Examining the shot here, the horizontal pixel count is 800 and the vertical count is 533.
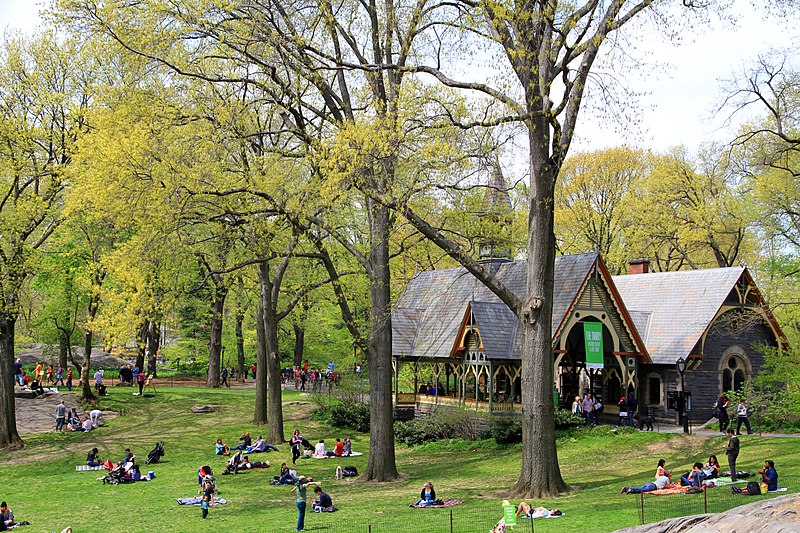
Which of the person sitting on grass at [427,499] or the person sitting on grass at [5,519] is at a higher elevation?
the person sitting on grass at [427,499]

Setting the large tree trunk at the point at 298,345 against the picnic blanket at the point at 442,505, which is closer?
the picnic blanket at the point at 442,505

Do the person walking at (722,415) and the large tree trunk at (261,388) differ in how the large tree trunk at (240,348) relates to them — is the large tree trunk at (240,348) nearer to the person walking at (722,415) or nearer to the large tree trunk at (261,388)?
the large tree trunk at (261,388)

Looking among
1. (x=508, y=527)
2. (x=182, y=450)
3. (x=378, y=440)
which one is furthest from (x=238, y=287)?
(x=508, y=527)

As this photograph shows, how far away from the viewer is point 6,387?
34.5 m

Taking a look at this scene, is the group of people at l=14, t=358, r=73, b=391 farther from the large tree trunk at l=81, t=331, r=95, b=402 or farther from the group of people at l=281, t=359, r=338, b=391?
the group of people at l=281, t=359, r=338, b=391

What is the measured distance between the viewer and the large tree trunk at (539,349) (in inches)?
830

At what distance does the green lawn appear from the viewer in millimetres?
19984

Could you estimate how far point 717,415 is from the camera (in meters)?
31.1

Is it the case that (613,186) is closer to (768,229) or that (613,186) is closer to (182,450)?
(768,229)

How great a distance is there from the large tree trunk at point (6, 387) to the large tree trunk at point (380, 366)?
56.9 ft

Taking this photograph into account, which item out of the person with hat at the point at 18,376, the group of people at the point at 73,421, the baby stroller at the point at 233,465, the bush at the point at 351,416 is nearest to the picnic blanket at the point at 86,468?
the baby stroller at the point at 233,465

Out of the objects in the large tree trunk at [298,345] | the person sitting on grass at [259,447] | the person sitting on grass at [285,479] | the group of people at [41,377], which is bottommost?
the person sitting on grass at [285,479]

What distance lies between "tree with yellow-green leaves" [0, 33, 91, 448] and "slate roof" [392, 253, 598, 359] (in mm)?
17338

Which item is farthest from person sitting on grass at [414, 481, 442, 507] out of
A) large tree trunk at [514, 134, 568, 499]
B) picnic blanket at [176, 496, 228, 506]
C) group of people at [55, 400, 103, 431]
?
group of people at [55, 400, 103, 431]
